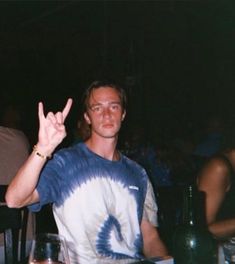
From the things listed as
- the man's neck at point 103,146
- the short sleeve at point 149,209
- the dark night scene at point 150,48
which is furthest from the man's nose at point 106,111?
the dark night scene at point 150,48

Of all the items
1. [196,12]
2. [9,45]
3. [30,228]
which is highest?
[196,12]

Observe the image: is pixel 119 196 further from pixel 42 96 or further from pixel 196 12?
pixel 42 96

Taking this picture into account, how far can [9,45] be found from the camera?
7.15m

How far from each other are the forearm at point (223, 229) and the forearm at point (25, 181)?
969mm

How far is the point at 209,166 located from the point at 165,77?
20.0 feet

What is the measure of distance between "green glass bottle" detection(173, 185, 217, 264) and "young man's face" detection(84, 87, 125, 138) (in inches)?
22.0

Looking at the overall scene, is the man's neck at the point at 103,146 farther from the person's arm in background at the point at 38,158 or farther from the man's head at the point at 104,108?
the person's arm in background at the point at 38,158

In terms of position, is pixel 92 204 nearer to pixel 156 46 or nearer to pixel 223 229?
pixel 223 229

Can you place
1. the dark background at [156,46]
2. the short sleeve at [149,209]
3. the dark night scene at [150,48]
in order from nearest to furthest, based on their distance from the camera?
the short sleeve at [149,209]
the dark night scene at [150,48]
the dark background at [156,46]

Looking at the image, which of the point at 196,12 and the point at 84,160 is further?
the point at 196,12

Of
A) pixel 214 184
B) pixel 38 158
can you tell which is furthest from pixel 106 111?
pixel 214 184

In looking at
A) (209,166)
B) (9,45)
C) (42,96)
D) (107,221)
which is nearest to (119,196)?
(107,221)

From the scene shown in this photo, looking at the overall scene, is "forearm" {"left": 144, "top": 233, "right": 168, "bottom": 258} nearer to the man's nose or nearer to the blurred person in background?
the blurred person in background

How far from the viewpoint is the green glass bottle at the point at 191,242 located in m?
1.44
